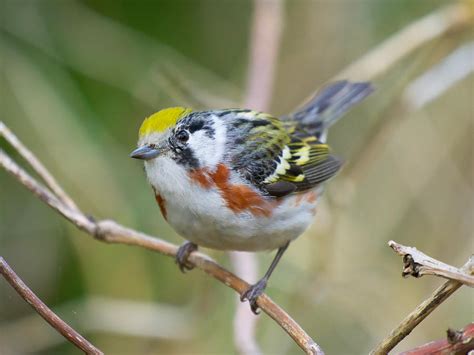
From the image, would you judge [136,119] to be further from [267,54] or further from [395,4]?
[395,4]

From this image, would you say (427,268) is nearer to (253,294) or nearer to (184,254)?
(253,294)

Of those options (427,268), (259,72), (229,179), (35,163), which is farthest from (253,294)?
(427,268)

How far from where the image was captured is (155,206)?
18.2ft

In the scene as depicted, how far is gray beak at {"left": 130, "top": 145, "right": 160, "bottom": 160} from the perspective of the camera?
332cm

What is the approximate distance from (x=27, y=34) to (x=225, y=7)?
81.2 inches

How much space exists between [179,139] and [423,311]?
183 centimetres

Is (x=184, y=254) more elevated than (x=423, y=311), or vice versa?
(x=184, y=254)

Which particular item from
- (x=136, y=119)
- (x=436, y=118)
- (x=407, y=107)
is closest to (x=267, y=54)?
(x=407, y=107)

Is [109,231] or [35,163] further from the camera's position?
[109,231]

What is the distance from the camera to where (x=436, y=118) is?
5.98m

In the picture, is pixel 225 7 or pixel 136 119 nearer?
pixel 136 119

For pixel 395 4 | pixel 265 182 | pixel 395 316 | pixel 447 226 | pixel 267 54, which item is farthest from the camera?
pixel 395 4

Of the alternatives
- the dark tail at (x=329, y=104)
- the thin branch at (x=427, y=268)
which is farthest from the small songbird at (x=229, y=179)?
the thin branch at (x=427, y=268)

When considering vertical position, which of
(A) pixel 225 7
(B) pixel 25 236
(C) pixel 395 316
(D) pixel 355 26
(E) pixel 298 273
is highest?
(A) pixel 225 7
